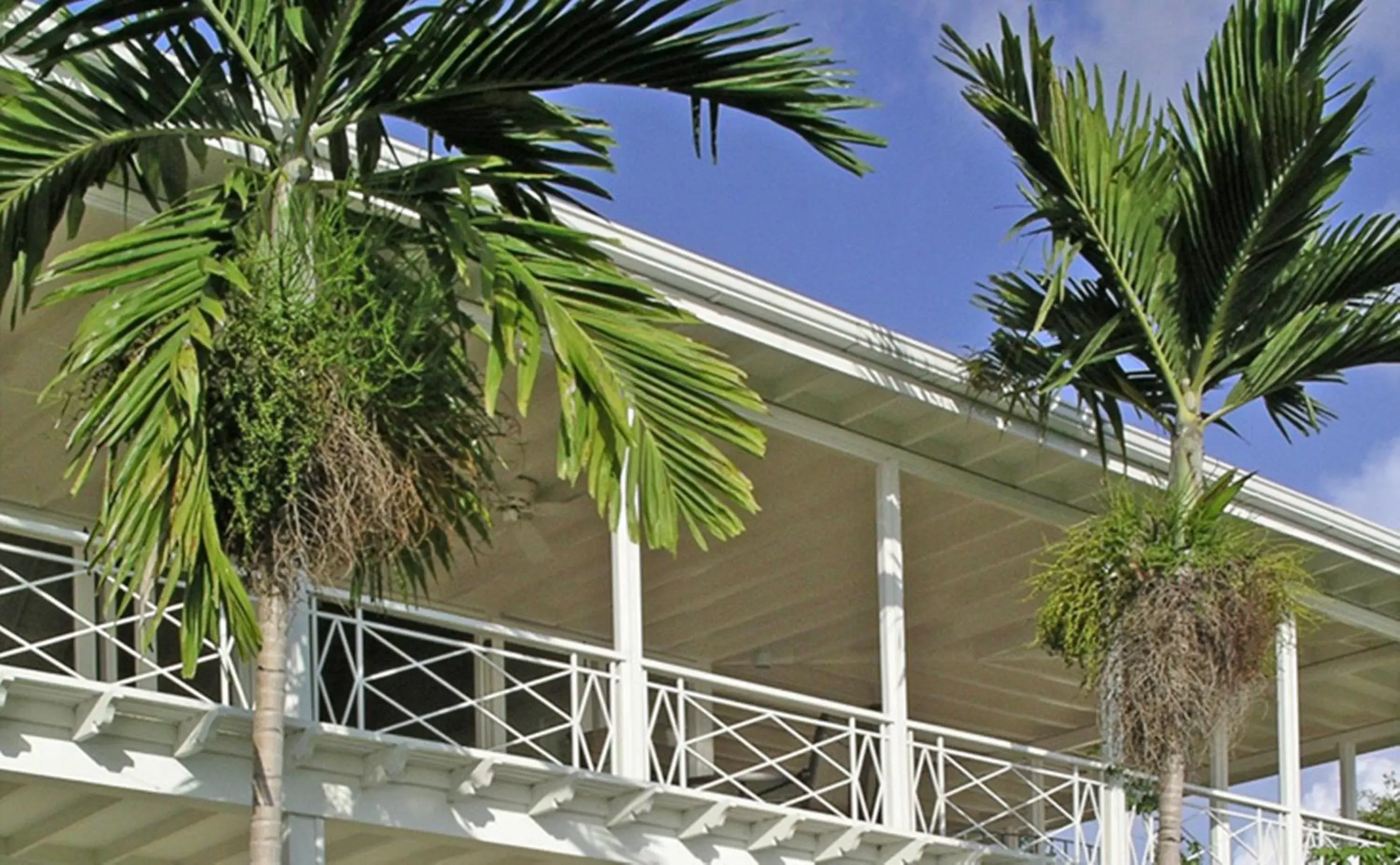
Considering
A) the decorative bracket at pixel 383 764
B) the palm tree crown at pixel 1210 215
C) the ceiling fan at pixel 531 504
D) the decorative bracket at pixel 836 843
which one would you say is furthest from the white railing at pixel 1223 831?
the decorative bracket at pixel 383 764

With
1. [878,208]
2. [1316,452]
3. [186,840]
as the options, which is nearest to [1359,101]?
[1316,452]

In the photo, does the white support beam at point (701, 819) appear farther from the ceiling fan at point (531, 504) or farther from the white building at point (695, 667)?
the ceiling fan at point (531, 504)

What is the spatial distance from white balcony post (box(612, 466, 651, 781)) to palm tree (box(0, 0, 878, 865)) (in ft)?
8.15

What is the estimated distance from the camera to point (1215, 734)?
9930 millimetres

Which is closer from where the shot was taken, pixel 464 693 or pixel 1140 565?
pixel 1140 565

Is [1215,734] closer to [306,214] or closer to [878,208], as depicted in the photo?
[878,208]

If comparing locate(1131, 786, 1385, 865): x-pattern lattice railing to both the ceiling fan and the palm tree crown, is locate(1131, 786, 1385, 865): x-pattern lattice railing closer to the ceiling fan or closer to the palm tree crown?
the palm tree crown

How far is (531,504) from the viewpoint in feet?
39.9

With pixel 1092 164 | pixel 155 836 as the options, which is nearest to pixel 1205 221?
pixel 1092 164

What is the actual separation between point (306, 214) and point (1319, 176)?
4.87m

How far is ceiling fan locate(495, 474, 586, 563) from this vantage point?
12.0 metres

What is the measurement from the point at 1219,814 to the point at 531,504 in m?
4.31

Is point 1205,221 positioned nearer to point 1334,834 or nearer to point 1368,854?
point 1368,854

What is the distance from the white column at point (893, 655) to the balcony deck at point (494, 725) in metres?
0.05
